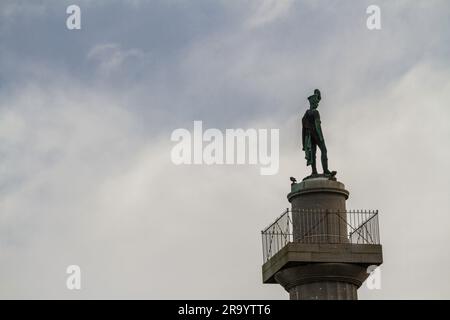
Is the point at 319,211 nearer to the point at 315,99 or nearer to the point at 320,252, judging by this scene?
the point at 320,252

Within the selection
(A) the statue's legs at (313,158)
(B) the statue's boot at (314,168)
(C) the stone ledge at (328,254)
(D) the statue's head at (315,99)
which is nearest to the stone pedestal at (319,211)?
(C) the stone ledge at (328,254)

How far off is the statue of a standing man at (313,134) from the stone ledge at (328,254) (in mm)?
3994

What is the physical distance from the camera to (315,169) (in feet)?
179

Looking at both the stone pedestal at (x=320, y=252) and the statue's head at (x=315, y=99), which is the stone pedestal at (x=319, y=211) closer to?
the stone pedestal at (x=320, y=252)

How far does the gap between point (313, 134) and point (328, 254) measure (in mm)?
5416

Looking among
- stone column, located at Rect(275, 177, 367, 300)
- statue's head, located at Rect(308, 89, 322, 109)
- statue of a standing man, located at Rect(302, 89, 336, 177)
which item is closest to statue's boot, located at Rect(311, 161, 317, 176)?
statue of a standing man, located at Rect(302, 89, 336, 177)

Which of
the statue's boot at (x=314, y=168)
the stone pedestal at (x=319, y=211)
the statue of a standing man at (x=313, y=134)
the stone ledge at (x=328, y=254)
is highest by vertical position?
the statue of a standing man at (x=313, y=134)

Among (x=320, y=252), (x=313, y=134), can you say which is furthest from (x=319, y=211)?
(x=313, y=134)

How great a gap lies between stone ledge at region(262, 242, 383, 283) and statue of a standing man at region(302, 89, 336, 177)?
399 cm

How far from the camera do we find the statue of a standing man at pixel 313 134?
5497cm

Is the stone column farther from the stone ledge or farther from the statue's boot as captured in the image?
the statue's boot

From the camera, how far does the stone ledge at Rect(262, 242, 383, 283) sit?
170 feet
